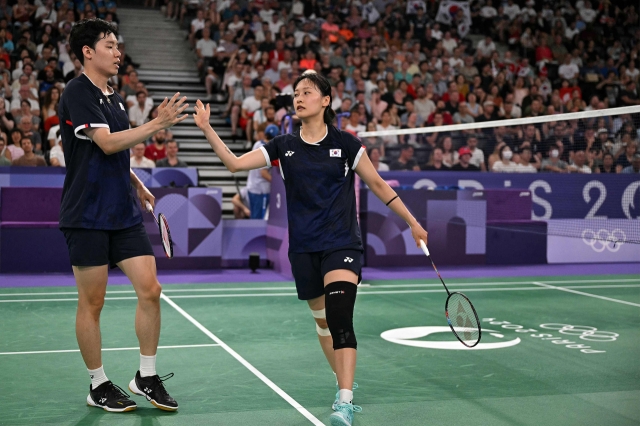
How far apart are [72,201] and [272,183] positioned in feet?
25.2

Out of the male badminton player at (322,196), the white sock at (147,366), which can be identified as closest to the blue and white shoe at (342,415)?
the male badminton player at (322,196)

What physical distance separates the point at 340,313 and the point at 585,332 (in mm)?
4016

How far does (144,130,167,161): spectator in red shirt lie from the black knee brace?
902 centimetres

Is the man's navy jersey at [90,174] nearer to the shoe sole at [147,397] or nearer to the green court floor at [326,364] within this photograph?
the shoe sole at [147,397]

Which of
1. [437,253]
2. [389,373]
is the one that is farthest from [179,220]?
[389,373]

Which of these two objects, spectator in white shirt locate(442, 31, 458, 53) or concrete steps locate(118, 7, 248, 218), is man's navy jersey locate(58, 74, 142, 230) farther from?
spectator in white shirt locate(442, 31, 458, 53)

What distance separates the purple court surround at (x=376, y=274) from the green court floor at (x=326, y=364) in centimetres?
82

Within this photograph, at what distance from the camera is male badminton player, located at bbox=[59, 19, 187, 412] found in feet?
15.9

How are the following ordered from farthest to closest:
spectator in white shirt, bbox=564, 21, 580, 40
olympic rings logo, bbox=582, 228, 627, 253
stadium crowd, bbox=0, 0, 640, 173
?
1. spectator in white shirt, bbox=564, 21, 580, 40
2. olympic rings logo, bbox=582, 228, 627, 253
3. stadium crowd, bbox=0, 0, 640, 173

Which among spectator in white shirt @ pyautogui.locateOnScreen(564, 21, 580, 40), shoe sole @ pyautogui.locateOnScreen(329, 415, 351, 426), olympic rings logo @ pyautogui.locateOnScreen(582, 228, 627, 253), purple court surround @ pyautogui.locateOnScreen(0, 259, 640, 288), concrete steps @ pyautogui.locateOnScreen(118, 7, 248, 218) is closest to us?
shoe sole @ pyautogui.locateOnScreen(329, 415, 351, 426)

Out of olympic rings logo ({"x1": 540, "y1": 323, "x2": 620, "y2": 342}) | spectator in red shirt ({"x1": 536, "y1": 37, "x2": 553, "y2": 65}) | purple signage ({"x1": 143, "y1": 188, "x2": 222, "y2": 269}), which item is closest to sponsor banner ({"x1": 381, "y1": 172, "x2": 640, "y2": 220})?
purple signage ({"x1": 143, "y1": 188, "x2": 222, "y2": 269})

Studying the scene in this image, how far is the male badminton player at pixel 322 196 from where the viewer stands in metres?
4.84

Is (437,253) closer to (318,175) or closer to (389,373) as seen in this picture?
(389,373)

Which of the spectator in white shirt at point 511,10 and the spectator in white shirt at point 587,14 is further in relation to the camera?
the spectator in white shirt at point 587,14
